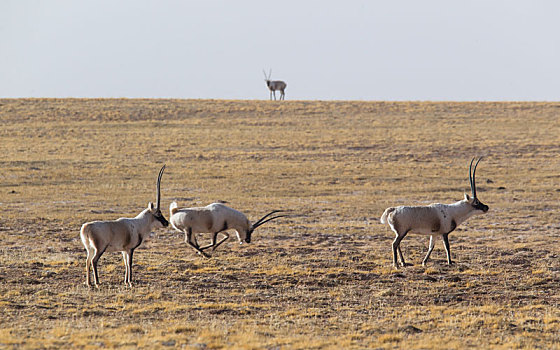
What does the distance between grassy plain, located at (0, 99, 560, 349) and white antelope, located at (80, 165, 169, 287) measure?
541 mm

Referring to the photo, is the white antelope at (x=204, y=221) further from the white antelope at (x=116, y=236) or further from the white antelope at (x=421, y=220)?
the white antelope at (x=421, y=220)

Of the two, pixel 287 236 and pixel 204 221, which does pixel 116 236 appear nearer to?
pixel 204 221

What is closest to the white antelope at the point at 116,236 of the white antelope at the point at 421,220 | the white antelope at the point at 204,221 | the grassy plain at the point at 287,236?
the grassy plain at the point at 287,236

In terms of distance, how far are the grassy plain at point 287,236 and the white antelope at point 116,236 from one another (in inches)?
21.3

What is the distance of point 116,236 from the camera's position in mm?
13875

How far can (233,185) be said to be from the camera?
34.2 m

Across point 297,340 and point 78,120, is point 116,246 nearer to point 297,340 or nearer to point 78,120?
point 297,340

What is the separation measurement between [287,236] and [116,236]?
8.04 m

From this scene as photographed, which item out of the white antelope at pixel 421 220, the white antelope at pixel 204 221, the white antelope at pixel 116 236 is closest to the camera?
the white antelope at pixel 116 236

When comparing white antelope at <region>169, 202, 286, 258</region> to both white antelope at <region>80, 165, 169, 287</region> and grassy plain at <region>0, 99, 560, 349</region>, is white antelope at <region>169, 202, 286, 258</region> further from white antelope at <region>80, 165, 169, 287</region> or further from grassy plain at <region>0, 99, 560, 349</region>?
white antelope at <region>80, 165, 169, 287</region>

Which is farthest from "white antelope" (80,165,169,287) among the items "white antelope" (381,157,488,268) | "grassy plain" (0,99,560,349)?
"white antelope" (381,157,488,268)

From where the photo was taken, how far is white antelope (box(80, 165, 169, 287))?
13.5 metres

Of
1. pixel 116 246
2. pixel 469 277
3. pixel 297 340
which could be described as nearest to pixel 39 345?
pixel 297 340

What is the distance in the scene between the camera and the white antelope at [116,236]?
13547 mm
